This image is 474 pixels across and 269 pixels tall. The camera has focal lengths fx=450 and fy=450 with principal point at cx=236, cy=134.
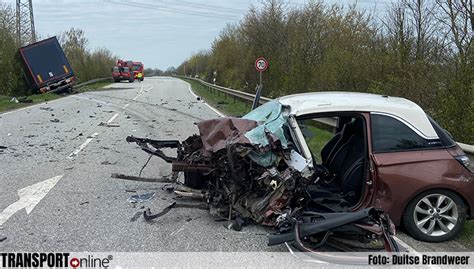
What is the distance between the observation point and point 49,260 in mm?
3904

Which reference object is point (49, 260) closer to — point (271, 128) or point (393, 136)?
point (271, 128)

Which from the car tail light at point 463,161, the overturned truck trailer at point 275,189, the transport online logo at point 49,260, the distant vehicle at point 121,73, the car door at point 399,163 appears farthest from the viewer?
the distant vehicle at point 121,73

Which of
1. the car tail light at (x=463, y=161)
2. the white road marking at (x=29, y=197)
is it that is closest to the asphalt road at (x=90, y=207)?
the white road marking at (x=29, y=197)

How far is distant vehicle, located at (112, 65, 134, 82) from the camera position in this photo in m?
59.1

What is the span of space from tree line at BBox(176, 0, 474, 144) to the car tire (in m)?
3.67

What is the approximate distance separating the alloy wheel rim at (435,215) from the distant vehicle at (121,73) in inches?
2281

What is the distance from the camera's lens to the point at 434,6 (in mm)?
12406

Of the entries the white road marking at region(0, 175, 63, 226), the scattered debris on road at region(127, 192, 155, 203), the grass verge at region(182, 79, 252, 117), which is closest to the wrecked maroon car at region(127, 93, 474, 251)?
the scattered debris on road at region(127, 192, 155, 203)

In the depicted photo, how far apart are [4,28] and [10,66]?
2.55m

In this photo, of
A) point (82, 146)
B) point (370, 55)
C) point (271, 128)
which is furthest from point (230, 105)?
point (271, 128)

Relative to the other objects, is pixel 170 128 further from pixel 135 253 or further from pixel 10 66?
pixel 10 66

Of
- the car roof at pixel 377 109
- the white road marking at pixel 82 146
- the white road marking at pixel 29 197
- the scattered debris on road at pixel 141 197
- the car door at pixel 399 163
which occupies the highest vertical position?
the car roof at pixel 377 109

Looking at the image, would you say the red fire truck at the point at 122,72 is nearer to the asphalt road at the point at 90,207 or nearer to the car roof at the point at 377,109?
the asphalt road at the point at 90,207

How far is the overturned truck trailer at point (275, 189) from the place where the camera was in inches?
157
